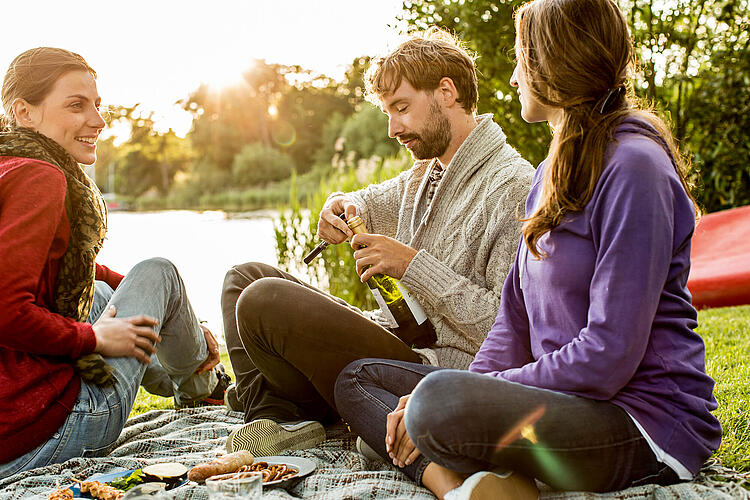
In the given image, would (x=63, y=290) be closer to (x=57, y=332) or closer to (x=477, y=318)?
(x=57, y=332)

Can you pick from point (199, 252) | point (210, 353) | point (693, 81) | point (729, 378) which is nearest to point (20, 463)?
point (210, 353)

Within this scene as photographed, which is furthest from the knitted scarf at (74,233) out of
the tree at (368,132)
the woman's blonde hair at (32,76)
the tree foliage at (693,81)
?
the tree at (368,132)

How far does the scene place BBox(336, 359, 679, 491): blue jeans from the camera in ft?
5.49

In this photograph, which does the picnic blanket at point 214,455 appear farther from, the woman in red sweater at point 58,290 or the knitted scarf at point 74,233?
the knitted scarf at point 74,233

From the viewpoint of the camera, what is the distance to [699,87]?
6973 mm

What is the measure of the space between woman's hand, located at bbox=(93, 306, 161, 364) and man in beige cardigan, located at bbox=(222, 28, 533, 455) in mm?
323

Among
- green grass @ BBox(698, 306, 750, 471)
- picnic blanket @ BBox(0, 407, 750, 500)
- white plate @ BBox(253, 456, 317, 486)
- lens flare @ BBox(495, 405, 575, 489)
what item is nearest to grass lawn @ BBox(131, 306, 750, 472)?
green grass @ BBox(698, 306, 750, 471)

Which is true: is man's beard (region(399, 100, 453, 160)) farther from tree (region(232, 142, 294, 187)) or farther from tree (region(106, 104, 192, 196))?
tree (region(106, 104, 192, 196))

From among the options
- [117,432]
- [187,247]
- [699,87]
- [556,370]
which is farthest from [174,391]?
[187,247]

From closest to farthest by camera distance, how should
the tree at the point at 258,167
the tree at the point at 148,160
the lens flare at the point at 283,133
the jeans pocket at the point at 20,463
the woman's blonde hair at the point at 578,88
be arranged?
1. the woman's blonde hair at the point at 578,88
2. the jeans pocket at the point at 20,463
3. the tree at the point at 258,167
4. the lens flare at the point at 283,133
5. the tree at the point at 148,160

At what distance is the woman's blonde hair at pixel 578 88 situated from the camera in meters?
1.74

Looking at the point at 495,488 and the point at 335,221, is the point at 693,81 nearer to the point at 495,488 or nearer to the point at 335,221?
the point at 335,221

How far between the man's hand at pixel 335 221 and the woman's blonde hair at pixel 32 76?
3.66 ft

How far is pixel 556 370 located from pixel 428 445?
0.37 m
